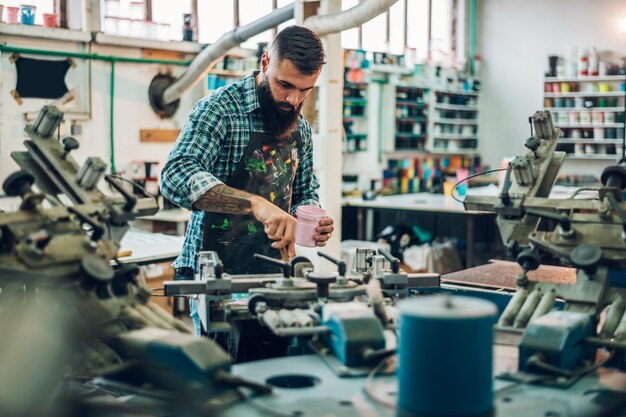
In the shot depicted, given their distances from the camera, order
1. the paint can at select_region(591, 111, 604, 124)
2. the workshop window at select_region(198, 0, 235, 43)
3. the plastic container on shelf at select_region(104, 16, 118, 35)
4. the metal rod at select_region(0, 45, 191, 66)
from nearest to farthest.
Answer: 1. the metal rod at select_region(0, 45, 191, 66)
2. the plastic container on shelf at select_region(104, 16, 118, 35)
3. the workshop window at select_region(198, 0, 235, 43)
4. the paint can at select_region(591, 111, 604, 124)

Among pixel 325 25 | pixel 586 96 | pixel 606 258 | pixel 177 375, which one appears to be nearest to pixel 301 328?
pixel 177 375

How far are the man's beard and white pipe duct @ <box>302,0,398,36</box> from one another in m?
1.28

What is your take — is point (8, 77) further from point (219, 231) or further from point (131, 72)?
point (219, 231)

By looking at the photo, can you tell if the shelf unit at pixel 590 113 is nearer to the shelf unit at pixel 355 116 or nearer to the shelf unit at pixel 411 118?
the shelf unit at pixel 411 118

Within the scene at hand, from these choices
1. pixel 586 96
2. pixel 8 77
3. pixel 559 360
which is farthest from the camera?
pixel 586 96

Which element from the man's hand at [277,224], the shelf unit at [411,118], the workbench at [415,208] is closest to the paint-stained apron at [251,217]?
the man's hand at [277,224]

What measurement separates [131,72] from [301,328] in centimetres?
481

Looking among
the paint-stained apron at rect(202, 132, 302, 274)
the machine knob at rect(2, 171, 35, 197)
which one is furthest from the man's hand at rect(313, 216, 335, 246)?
the machine knob at rect(2, 171, 35, 197)

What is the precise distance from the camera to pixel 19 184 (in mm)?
1313

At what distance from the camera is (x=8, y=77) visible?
197 inches

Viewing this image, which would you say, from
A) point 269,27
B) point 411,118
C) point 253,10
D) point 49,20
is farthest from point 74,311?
point 411,118

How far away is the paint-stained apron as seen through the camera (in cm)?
219

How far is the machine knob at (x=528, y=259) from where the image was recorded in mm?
1568

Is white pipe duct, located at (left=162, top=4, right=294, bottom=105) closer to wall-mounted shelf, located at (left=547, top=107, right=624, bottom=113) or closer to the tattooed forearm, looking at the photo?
the tattooed forearm
